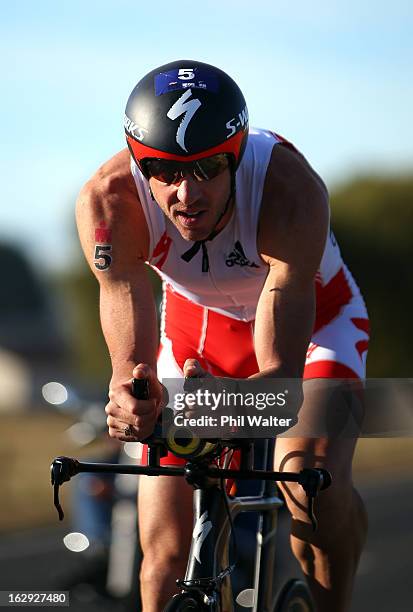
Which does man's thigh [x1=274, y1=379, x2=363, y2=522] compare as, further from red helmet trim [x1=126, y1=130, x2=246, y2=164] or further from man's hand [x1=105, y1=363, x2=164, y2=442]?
red helmet trim [x1=126, y1=130, x2=246, y2=164]

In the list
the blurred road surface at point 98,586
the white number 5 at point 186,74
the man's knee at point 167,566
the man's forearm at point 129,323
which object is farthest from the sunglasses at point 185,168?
the blurred road surface at point 98,586

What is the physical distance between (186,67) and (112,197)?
23.6 inches

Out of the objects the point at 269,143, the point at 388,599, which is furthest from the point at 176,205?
the point at 388,599

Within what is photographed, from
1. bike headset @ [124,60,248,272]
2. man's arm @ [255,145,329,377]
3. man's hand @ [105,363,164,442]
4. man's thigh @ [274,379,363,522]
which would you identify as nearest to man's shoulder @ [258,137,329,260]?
man's arm @ [255,145,329,377]

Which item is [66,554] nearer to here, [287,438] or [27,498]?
[27,498]

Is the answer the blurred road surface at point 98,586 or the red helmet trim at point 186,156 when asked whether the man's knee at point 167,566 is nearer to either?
the red helmet trim at point 186,156

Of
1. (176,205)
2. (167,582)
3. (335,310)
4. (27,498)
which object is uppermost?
(176,205)

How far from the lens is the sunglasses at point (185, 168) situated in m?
4.38

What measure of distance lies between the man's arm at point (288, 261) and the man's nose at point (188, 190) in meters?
0.45

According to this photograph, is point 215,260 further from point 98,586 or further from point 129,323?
point 98,586

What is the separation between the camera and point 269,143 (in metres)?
5.07

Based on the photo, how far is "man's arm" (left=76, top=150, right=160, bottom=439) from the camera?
15.1 ft

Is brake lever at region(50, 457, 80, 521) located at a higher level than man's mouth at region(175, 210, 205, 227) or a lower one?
lower

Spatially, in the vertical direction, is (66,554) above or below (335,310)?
below
